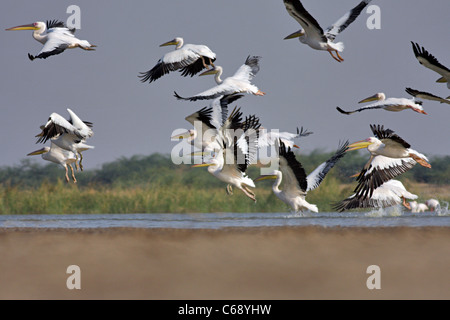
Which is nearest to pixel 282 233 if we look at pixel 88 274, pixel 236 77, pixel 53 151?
pixel 88 274

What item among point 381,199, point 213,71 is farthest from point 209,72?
point 381,199

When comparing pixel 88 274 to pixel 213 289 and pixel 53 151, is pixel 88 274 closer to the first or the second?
pixel 213 289

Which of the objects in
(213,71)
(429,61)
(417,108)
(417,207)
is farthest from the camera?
(417,207)

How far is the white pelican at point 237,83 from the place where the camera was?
1143 centimetres

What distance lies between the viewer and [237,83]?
12234mm

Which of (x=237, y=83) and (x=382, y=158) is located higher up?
(x=237, y=83)

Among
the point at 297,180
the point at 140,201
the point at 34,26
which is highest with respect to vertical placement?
the point at 34,26

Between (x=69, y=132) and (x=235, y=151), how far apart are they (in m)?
3.08

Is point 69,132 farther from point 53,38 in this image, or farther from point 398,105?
point 398,105

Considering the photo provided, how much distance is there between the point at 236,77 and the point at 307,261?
6173 mm

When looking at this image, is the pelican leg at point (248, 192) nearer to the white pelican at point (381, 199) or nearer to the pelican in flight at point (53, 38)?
the white pelican at point (381, 199)

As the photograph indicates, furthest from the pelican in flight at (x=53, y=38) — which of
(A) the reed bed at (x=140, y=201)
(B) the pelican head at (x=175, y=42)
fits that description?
(A) the reed bed at (x=140, y=201)

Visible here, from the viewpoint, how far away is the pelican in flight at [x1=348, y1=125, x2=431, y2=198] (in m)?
9.73

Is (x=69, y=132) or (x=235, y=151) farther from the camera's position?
(x=69, y=132)
